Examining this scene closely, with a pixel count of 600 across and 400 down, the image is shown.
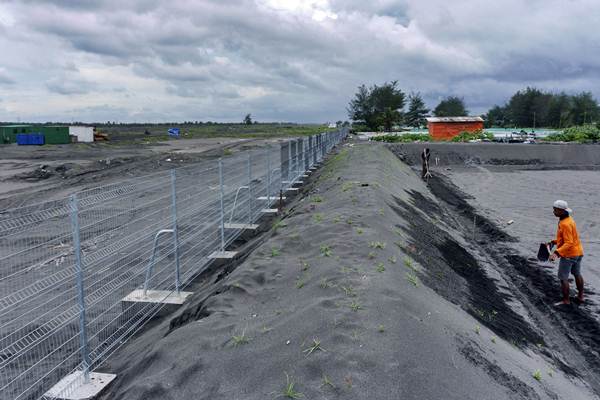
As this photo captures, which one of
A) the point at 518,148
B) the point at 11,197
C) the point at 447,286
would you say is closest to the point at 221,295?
the point at 447,286

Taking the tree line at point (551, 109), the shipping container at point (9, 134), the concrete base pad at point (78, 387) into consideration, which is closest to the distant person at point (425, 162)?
the concrete base pad at point (78, 387)

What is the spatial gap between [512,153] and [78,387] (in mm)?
41441

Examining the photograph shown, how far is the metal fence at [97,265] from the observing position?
5.12 m

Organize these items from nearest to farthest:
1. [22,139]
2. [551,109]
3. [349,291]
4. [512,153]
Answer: [349,291] < [512,153] < [22,139] < [551,109]

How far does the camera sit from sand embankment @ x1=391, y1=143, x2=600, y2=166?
40.1 meters

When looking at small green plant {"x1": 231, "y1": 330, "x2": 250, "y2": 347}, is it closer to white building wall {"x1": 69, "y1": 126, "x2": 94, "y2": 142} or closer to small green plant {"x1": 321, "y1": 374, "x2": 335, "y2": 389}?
small green plant {"x1": 321, "y1": 374, "x2": 335, "y2": 389}

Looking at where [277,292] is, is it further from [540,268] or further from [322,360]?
[540,268]

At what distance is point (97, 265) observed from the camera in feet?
29.2

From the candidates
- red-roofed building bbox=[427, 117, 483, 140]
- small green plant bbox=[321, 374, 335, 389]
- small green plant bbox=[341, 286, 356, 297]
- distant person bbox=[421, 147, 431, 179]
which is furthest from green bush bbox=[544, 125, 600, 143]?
small green plant bbox=[321, 374, 335, 389]

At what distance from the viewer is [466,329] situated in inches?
225

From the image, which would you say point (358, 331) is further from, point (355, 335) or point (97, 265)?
point (97, 265)

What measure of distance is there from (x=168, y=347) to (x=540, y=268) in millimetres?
9729

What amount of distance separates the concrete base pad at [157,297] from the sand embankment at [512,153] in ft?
111

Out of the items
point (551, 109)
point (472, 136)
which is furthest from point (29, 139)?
point (551, 109)
